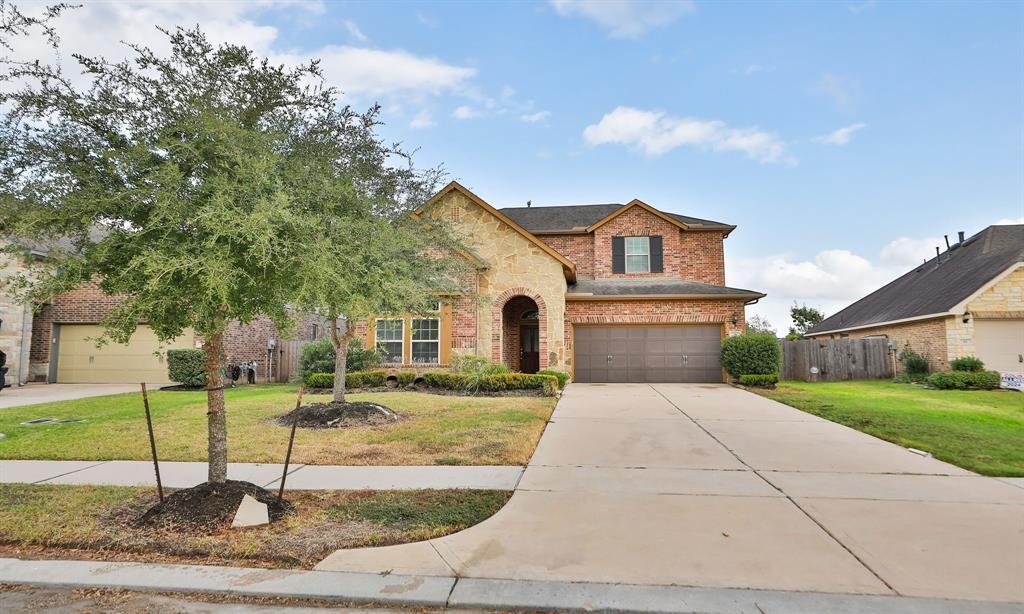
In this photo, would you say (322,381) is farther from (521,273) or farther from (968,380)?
(968,380)

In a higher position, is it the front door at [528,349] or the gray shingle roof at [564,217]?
the gray shingle roof at [564,217]

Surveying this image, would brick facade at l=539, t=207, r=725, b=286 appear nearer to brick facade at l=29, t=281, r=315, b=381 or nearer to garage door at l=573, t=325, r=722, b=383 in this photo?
garage door at l=573, t=325, r=722, b=383

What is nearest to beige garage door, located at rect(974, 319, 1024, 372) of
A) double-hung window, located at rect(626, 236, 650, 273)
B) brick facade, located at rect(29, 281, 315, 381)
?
double-hung window, located at rect(626, 236, 650, 273)

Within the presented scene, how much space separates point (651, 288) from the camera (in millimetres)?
18500

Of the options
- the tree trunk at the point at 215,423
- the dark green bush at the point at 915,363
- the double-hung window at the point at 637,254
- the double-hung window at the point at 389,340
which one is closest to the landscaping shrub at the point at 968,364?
the dark green bush at the point at 915,363

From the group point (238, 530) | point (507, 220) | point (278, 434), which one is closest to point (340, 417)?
point (278, 434)

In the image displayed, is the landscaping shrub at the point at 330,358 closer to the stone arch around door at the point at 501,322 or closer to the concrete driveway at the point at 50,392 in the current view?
the stone arch around door at the point at 501,322

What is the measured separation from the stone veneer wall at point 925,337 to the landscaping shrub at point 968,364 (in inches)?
34.4

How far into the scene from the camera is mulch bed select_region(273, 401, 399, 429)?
9039mm

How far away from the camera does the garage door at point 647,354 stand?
58.7ft

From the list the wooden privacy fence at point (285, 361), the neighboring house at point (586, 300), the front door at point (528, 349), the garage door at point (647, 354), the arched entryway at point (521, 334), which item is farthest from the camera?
the wooden privacy fence at point (285, 361)

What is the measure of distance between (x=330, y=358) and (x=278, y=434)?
8.28 m

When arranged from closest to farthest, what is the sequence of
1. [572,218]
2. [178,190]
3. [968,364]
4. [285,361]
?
[178,190] → [968,364] → [285,361] → [572,218]

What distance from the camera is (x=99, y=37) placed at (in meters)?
4.65
